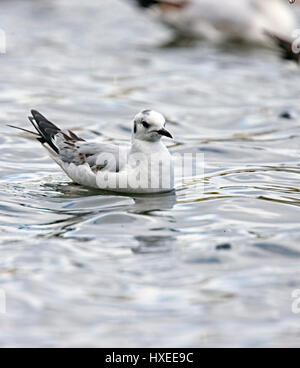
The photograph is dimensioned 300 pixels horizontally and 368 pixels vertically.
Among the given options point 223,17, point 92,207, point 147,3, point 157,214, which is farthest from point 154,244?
point 147,3

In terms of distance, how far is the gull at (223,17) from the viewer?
1633 centimetres

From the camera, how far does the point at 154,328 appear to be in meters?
6.12

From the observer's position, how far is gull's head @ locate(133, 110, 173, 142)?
8.95 metres

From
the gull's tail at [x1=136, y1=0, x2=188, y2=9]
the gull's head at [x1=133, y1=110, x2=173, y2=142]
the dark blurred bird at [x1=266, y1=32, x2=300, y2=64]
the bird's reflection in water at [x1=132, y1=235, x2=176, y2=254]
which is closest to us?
the bird's reflection in water at [x1=132, y1=235, x2=176, y2=254]

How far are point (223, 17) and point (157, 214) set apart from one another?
8.65 m

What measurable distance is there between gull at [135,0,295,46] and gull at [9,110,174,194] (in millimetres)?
7578

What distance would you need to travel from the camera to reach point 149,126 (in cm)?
899

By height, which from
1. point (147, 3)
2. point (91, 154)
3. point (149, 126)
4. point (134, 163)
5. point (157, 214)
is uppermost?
point (147, 3)

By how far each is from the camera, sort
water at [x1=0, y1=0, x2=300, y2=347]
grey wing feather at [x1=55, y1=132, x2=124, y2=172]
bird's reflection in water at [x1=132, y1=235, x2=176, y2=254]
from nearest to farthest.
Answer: water at [x1=0, y1=0, x2=300, y2=347] < bird's reflection in water at [x1=132, y1=235, x2=176, y2=254] < grey wing feather at [x1=55, y1=132, x2=124, y2=172]
